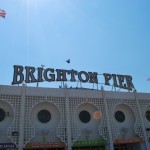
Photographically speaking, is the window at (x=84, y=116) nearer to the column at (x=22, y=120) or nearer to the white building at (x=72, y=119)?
the white building at (x=72, y=119)

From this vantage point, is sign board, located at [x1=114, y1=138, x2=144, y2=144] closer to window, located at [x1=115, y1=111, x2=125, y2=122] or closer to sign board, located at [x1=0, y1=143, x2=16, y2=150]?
window, located at [x1=115, y1=111, x2=125, y2=122]

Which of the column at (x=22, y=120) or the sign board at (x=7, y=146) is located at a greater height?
the column at (x=22, y=120)

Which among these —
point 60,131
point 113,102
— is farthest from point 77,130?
point 113,102

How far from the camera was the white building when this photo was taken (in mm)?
28516

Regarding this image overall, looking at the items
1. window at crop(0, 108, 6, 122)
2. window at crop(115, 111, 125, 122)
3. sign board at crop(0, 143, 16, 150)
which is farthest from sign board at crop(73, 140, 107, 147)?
window at crop(0, 108, 6, 122)

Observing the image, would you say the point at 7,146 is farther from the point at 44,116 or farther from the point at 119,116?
the point at 119,116

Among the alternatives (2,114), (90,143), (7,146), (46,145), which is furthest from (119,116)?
(2,114)

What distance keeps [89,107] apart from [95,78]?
6.20 meters

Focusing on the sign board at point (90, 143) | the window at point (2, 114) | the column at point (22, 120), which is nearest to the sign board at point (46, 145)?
the column at point (22, 120)

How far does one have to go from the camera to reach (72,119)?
103 feet

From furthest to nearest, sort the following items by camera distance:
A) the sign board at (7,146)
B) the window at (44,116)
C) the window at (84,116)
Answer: the window at (84,116) < the window at (44,116) < the sign board at (7,146)

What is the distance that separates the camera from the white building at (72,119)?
1123 inches

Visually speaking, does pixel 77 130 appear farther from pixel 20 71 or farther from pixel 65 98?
pixel 20 71

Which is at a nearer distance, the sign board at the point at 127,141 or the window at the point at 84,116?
the sign board at the point at 127,141
